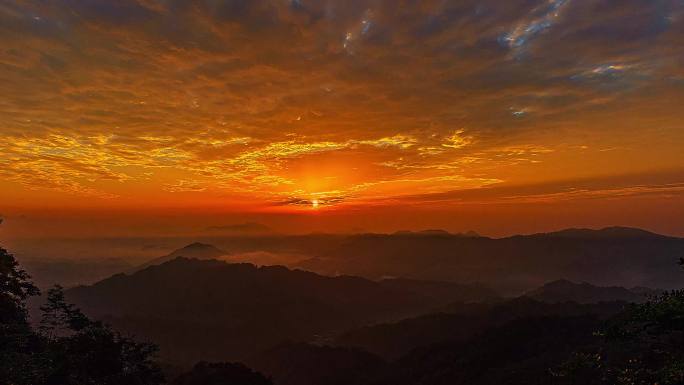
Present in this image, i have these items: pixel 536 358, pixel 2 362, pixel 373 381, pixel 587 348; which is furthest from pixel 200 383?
pixel 587 348

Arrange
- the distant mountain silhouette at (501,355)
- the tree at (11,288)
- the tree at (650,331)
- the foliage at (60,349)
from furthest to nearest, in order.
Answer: the distant mountain silhouette at (501,355) < the tree at (11,288) < the foliage at (60,349) < the tree at (650,331)

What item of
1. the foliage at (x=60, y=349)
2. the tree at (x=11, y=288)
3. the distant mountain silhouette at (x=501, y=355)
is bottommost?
the distant mountain silhouette at (x=501, y=355)

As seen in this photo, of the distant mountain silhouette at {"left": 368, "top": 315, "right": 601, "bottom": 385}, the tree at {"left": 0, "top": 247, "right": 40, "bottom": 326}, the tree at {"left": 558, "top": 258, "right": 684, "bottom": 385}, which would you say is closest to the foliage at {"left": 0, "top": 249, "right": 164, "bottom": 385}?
the tree at {"left": 0, "top": 247, "right": 40, "bottom": 326}

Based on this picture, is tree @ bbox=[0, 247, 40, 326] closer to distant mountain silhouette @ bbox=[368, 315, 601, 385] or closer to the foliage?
the foliage

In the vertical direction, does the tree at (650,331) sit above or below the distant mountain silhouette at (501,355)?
above

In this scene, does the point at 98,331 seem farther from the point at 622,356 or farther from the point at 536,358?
the point at 536,358

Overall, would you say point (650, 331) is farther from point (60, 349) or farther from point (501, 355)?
point (501, 355)

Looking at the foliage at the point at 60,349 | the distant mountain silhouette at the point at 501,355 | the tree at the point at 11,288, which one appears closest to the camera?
the foliage at the point at 60,349

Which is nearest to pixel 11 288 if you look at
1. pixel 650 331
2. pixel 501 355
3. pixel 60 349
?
pixel 60 349

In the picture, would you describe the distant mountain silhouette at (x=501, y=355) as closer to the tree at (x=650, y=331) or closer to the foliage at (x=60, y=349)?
the tree at (x=650, y=331)

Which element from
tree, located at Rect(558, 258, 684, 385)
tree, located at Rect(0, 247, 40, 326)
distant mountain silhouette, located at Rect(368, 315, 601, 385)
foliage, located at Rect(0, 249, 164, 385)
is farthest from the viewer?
distant mountain silhouette, located at Rect(368, 315, 601, 385)

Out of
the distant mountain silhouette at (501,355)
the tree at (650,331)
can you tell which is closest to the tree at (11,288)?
the tree at (650,331)
